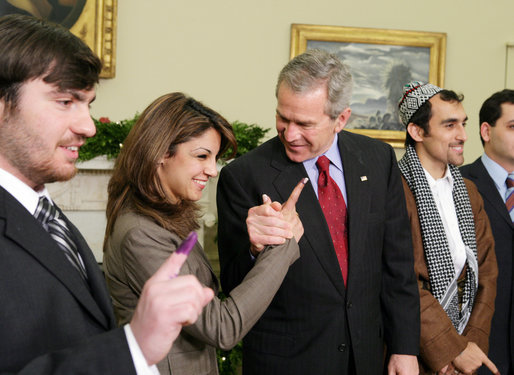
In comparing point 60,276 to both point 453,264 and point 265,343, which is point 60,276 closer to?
point 265,343

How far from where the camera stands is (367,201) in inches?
84.7

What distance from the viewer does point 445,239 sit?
8.28ft

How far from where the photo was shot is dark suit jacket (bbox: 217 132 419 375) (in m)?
2.04

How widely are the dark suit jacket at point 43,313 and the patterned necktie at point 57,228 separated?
8 centimetres

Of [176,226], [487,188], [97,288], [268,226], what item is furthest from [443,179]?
[97,288]

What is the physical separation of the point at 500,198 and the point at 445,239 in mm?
747

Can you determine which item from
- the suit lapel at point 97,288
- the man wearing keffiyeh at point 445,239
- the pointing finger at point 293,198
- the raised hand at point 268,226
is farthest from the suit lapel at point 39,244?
the man wearing keffiyeh at point 445,239

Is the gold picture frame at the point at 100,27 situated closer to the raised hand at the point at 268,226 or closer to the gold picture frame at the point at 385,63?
the gold picture frame at the point at 385,63

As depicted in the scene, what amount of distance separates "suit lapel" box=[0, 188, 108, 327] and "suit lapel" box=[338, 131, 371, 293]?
3.98ft

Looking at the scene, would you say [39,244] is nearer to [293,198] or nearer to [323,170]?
[293,198]

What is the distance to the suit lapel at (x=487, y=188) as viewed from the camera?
300 centimetres

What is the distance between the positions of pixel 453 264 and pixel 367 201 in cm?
67

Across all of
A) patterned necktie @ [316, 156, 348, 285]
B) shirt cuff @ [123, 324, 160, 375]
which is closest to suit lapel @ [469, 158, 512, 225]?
patterned necktie @ [316, 156, 348, 285]

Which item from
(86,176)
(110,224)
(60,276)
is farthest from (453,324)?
(86,176)
